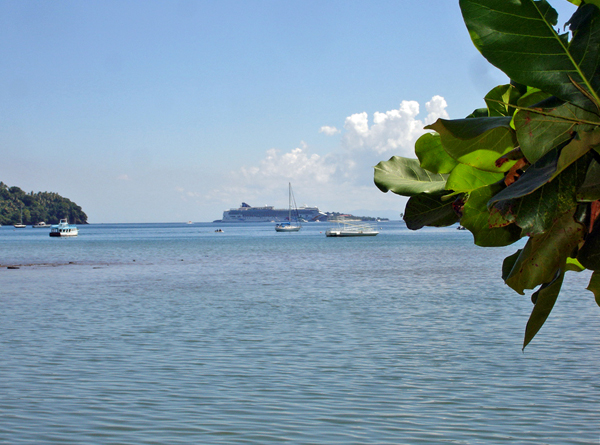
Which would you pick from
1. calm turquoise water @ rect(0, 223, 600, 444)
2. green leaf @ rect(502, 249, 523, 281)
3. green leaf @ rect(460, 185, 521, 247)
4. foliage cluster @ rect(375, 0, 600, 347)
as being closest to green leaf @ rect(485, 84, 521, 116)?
foliage cluster @ rect(375, 0, 600, 347)

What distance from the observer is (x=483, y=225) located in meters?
0.84

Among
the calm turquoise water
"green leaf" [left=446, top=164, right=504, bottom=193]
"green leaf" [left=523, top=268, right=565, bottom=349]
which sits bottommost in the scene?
the calm turquoise water

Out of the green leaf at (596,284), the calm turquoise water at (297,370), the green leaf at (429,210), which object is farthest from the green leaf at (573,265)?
the calm turquoise water at (297,370)

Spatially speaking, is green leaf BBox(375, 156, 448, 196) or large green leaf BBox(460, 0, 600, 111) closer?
large green leaf BBox(460, 0, 600, 111)

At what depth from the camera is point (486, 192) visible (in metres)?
0.81

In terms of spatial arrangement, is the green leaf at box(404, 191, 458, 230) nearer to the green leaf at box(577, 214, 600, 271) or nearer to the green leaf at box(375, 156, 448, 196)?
the green leaf at box(375, 156, 448, 196)

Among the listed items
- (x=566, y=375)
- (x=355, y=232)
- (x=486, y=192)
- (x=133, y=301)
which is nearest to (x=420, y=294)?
(x=133, y=301)

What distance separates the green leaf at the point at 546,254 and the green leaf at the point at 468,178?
97 mm

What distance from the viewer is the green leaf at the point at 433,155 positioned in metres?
0.82

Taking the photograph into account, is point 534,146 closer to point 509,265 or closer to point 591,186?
point 591,186

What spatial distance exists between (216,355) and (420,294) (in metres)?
16.2

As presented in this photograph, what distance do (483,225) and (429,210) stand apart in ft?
0.41

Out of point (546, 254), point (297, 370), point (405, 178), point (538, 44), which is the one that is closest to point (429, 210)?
point (405, 178)

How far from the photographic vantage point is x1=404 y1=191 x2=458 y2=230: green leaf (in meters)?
0.94
